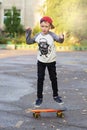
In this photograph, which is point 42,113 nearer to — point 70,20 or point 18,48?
point 18,48

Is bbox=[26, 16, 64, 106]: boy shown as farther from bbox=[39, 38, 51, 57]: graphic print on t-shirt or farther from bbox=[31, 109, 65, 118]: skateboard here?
bbox=[31, 109, 65, 118]: skateboard

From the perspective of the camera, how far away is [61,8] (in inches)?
1629

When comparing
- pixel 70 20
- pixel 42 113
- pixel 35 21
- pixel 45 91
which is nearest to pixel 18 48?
pixel 70 20

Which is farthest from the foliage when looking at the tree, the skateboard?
the skateboard

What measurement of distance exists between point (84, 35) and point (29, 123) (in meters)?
35.8

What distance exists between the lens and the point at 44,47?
326 inches

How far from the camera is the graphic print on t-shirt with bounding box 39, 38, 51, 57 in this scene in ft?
27.1

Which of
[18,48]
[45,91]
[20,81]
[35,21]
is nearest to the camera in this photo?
[45,91]

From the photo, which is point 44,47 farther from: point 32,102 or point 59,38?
point 32,102

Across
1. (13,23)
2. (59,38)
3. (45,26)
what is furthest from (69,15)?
(59,38)

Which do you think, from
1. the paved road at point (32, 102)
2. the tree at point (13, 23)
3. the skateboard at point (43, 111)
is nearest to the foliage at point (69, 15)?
the tree at point (13, 23)

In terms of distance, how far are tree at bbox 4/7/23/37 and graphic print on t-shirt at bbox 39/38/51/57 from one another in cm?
3791

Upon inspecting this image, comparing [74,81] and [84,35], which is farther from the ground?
[74,81]

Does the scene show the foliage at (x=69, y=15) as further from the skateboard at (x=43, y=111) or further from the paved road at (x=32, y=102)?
the skateboard at (x=43, y=111)
